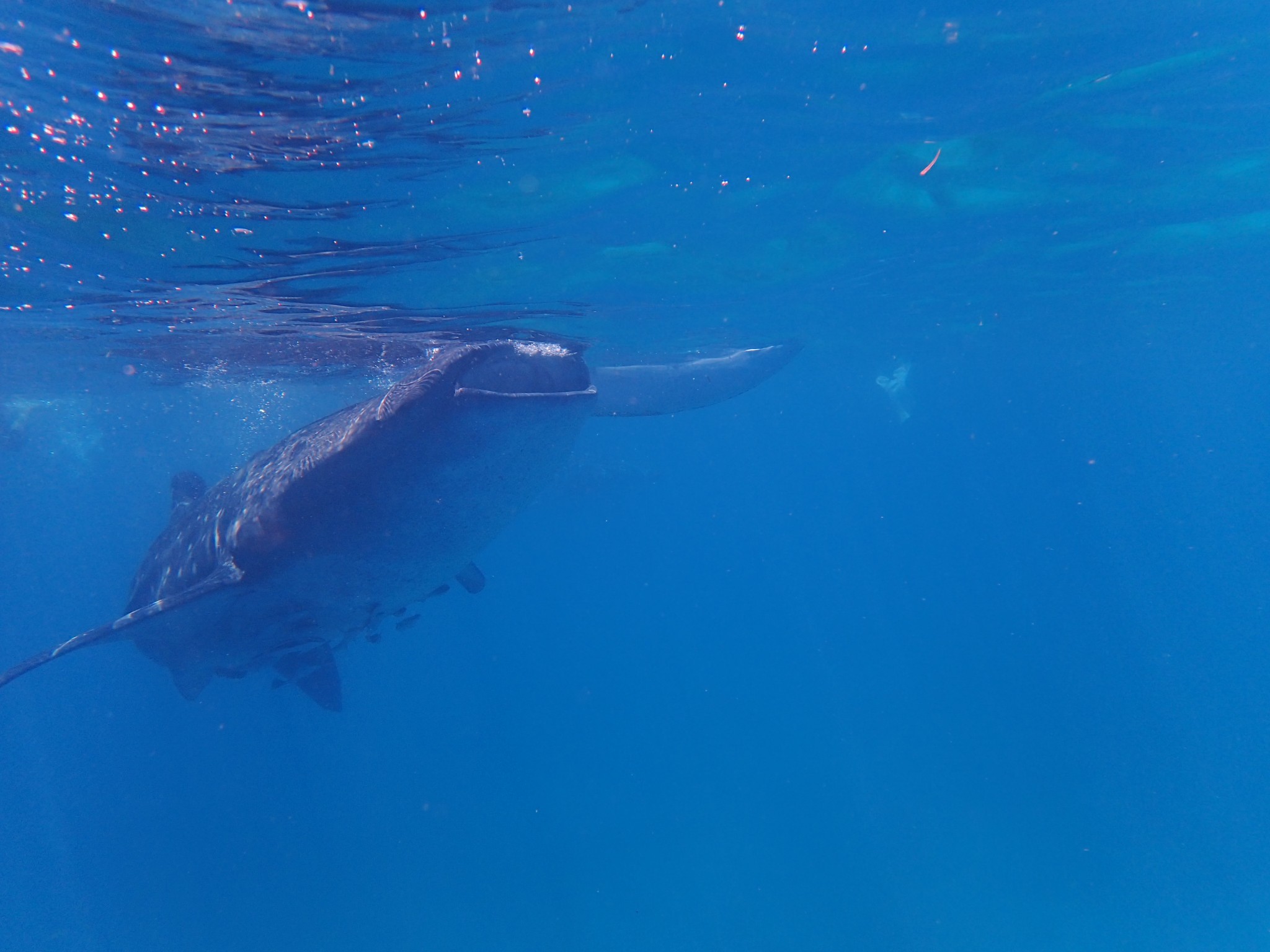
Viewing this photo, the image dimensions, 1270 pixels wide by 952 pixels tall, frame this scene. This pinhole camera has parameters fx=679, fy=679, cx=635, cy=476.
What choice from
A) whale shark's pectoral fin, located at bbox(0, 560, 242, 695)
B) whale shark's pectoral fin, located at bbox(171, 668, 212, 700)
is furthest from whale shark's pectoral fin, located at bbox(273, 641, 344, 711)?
whale shark's pectoral fin, located at bbox(0, 560, 242, 695)

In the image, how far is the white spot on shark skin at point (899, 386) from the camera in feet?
132

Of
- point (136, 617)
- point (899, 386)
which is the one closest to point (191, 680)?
point (136, 617)

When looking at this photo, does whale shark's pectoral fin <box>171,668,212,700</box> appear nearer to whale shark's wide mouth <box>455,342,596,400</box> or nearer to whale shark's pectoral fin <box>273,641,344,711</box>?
whale shark's pectoral fin <box>273,641,344,711</box>

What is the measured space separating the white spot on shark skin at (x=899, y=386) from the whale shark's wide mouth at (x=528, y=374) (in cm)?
3644

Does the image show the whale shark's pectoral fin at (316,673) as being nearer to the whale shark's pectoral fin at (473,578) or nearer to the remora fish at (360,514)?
the remora fish at (360,514)

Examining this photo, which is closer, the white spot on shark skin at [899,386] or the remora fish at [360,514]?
the remora fish at [360,514]

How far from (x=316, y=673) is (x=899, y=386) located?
148 ft

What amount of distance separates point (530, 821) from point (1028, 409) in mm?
75451

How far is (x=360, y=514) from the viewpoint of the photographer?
4703 mm

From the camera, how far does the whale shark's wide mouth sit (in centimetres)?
448

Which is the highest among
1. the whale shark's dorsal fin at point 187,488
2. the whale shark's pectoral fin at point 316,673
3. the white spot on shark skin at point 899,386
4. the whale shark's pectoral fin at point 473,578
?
the white spot on shark skin at point 899,386

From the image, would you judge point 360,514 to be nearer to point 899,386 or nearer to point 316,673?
point 316,673

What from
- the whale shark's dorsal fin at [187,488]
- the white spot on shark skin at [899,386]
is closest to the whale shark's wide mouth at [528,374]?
the whale shark's dorsal fin at [187,488]

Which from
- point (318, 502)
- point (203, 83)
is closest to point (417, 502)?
point (318, 502)
